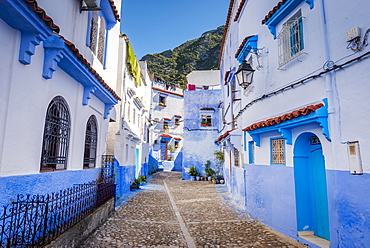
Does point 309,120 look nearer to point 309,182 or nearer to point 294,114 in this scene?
point 294,114

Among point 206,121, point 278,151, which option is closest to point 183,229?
point 278,151

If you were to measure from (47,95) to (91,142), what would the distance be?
339 centimetres

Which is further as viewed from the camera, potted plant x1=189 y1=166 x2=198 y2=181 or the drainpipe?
potted plant x1=189 y1=166 x2=198 y2=181

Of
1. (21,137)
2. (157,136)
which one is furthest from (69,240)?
(157,136)

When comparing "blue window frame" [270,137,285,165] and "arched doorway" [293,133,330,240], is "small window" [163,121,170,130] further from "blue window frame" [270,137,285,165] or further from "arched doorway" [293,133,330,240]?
"arched doorway" [293,133,330,240]

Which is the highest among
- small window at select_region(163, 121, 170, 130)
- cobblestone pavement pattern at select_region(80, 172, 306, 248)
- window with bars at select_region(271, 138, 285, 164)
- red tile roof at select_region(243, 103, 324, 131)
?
small window at select_region(163, 121, 170, 130)

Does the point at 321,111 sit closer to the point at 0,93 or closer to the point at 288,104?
the point at 288,104

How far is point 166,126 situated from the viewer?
33.9 meters

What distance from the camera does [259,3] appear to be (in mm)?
8273

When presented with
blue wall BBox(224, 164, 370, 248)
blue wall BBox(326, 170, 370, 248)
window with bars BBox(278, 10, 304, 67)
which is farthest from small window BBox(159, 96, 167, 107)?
blue wall BBox(326, 170, 370, 248)

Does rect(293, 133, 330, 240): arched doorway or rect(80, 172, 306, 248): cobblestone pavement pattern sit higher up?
rect(293, 133, 330, 240): arched doorway

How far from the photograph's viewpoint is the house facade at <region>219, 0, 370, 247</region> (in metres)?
4.28

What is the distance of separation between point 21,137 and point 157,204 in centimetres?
765

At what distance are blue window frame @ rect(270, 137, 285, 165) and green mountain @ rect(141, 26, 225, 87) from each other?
48.3 m
